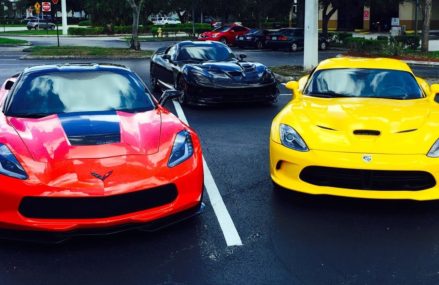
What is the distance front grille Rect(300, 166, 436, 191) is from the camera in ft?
16.0

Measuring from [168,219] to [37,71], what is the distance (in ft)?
8.13

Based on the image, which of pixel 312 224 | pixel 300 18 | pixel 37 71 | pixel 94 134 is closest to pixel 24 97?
pixel 37 71

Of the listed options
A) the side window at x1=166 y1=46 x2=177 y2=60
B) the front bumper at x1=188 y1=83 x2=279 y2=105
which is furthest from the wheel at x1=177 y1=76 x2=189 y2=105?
the side window at x1=166 y1=46 x2=177 y2=60

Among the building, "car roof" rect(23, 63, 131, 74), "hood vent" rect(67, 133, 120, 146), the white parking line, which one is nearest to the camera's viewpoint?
"hood vent" rect(67, 133, 120, 146)

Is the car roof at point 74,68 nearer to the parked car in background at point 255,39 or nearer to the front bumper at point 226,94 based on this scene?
the front bumper at point 226,94

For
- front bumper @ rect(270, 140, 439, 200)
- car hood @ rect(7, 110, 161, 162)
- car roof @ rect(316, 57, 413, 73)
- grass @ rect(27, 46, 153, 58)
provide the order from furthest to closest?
1. grass @ rect(27, 46, 153, 58)
2. car roof @ rect(316, 57, 413, 73)
3. front bumper @ rect(270, 140, 439, 200)
4. car hood @ rect(7, 110, 161, 162)

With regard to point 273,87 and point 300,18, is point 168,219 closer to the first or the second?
point 273,87

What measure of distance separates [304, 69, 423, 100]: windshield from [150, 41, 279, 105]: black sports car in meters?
4.01

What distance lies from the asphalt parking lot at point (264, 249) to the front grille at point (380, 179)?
31cm

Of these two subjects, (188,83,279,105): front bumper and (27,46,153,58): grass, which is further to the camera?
(27,46,153,58): grass

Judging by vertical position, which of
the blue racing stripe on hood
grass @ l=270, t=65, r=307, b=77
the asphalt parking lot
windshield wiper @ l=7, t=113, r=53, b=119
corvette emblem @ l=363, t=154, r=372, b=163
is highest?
windshield wiper @ l=7, t=113, r=53, b=119

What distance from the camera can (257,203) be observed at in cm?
549

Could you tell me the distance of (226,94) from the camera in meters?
10.8

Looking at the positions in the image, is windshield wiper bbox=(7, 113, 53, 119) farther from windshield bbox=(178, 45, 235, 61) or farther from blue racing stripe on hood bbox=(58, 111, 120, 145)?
windshield bbox=(178, 45, 235, 61)
